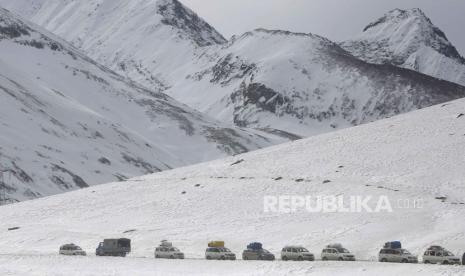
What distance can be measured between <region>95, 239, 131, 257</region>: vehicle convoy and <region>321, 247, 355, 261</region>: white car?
1499cm

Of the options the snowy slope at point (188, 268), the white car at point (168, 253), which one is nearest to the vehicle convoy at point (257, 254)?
the snowy slope at point (188, 268)

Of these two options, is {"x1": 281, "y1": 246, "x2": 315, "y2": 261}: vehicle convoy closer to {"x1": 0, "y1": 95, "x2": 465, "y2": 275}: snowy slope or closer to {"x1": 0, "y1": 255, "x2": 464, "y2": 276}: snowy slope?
{"x1": 0, "y1": 255, "x2": 464, "y2": 276}: snowy slope

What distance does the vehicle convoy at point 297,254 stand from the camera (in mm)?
46469

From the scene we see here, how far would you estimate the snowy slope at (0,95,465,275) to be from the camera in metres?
55.6

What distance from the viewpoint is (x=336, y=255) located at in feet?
153

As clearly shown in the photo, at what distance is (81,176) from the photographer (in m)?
171

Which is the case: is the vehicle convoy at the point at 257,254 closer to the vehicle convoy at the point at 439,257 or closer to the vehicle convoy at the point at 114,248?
the vehicle convoy at the point at 439,257

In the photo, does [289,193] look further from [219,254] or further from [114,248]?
[219,254]

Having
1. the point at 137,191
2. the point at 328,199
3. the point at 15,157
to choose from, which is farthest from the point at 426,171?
the point at 15,157

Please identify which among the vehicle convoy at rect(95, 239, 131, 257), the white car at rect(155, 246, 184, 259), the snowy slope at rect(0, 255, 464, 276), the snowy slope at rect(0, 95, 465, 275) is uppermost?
the snowy slope at rect(0, 95, 465, 275)

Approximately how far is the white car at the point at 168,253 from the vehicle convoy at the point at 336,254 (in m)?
9.67

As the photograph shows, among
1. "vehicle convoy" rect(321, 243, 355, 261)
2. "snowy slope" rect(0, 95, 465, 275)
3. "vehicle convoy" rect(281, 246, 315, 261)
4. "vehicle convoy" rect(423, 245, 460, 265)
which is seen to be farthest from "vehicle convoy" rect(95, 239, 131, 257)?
"vehicle convoy" rect(423, 245, 460, 265)

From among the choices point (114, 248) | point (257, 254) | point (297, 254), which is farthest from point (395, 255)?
point (114, 248)

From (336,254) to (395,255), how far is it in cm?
372
